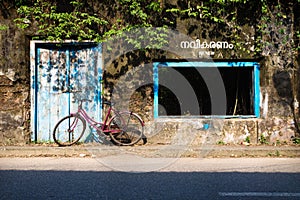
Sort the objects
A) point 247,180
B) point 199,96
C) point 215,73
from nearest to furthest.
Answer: point 247,180 < point 215,73 < point 199,96

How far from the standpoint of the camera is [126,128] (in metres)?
9.19

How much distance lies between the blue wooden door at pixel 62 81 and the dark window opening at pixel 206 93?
1575 millimetres

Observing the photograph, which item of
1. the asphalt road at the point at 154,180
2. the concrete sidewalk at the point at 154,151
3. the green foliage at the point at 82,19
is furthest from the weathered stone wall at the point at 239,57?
the asphalt road at the point at 154,180

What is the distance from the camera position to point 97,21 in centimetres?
938

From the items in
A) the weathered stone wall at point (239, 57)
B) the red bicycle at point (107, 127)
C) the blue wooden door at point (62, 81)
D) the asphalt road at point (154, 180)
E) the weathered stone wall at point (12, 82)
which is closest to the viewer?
the asphalt road at point (154, 180)

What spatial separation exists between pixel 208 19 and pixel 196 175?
15.4ft

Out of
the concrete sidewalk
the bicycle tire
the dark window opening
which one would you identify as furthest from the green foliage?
the concrete sidewalk

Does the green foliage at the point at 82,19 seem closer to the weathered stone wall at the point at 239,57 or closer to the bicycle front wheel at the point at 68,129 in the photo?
the weathered stone wall at the point at 239,57

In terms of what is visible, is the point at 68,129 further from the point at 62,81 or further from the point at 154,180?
the point at 154,180

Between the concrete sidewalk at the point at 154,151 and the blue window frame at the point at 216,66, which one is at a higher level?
the blue window frame at the point at 216,66

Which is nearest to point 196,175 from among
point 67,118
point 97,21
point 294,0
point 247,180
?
point 247,180

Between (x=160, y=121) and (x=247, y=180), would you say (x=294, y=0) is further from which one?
(x=247, y=180)

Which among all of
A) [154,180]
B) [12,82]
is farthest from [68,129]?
[154,180]

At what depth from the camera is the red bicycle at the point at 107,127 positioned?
360 inches
